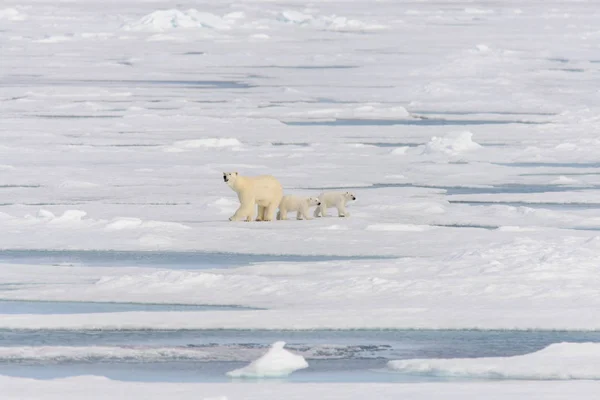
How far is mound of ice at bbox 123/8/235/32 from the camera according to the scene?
40625mm

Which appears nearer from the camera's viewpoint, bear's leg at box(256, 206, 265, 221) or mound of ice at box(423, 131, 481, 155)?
bear's leg at box(256, 206, 265, 221)

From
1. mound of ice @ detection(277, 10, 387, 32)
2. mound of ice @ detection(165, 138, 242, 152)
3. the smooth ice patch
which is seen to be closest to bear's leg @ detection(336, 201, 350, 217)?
the smooth ice patch

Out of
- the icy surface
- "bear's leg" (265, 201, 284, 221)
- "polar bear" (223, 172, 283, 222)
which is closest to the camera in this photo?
the icy surface

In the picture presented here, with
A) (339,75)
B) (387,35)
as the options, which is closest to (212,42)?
(387,35)

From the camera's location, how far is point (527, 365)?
520 cm

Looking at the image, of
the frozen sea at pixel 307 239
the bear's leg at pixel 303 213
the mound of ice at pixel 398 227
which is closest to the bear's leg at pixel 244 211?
the frozen sea at pixel 307 239

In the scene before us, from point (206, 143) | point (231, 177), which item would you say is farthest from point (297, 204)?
point (206, 143)

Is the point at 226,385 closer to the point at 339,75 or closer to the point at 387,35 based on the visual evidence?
the point at 339,75

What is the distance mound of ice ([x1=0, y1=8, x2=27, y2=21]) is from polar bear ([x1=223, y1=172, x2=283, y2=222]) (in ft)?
126

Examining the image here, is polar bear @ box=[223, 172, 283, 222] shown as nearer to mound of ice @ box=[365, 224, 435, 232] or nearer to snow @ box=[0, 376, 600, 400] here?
mound of ice @ box=[365, 224, 435, 232]

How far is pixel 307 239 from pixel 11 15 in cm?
4036

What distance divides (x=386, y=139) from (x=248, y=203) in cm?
647

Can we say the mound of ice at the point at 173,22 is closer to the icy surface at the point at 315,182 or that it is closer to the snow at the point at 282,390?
the icy surface at the point at 315,182

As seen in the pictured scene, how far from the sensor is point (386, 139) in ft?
51.1
